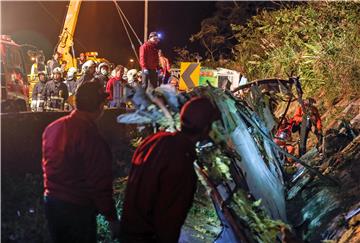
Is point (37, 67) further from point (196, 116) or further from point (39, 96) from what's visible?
point (196, 116)

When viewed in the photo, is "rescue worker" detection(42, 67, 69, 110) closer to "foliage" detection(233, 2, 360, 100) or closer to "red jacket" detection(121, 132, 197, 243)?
"foliage" detection(233, 2, 360, 100)

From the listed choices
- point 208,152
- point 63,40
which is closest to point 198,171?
point 208,152

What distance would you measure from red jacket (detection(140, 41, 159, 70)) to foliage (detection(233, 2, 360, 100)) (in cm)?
389

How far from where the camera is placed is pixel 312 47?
1476 cm

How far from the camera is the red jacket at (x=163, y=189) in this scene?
9.53ft

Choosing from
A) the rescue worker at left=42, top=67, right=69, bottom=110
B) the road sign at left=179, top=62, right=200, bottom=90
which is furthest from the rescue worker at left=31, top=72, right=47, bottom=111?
the road sign at left=179, top=62, right=200, bottom=90

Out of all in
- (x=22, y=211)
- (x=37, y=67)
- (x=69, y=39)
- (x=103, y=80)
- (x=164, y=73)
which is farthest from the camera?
(x=69, y=39)

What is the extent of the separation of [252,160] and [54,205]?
233 centimetres

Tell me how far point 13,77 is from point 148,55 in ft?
9.67

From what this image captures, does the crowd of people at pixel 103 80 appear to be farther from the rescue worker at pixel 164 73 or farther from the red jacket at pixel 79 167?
the red jacket at pixel 79 167

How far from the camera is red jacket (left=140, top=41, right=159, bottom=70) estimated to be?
35.4ft

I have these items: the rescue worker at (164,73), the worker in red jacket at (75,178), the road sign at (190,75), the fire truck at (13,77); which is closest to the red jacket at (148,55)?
the road sign at (190,75)

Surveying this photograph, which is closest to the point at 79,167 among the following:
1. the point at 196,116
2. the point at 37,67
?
the point at 196,116

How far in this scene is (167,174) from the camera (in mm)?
2906
